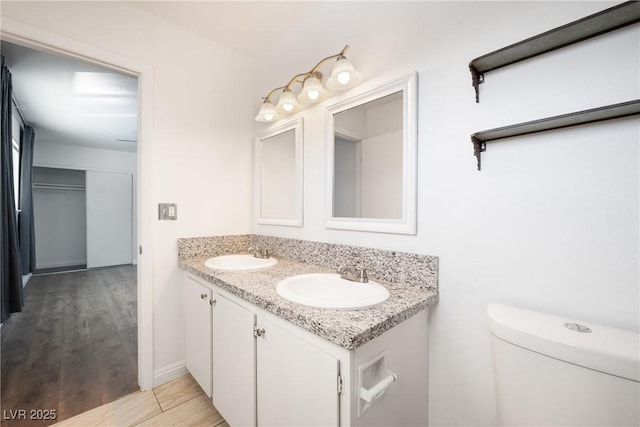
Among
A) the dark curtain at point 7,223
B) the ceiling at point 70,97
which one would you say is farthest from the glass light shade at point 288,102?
the dark curtain at point 7,223

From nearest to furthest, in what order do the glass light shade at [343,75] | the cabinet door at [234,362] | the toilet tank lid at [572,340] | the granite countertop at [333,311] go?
the toilet tank lid at [572,340] → the granite countertop at [333,311] → the cabinet door at [234,362] → the glass light shade at [343,75]

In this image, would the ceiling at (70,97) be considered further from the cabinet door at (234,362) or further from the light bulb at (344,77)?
the cabinet door at (234,362)

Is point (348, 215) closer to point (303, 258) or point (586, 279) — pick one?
point (303, 258)

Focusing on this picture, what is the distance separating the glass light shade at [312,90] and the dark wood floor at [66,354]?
206 cm

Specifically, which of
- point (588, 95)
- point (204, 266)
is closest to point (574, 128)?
point (588, 95)

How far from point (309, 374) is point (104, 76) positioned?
9.99 ft

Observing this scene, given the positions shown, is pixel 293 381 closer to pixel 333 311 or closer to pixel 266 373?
pixel 266 373

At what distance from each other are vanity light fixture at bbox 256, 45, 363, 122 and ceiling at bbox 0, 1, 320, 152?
1.49 feet

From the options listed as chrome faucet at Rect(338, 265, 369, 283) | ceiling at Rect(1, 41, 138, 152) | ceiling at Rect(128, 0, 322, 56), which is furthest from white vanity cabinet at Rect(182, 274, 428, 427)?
ceiling at Rect(1, 41, 138, 152)

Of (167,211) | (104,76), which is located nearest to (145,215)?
(167,211)

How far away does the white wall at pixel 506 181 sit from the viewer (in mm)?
723

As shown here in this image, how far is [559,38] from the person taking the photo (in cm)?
77

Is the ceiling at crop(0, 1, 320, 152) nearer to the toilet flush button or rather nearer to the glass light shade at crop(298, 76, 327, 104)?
the glass light shade at crop(298, 76, 327, 104)

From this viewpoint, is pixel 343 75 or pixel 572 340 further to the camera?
pixel 343 75
